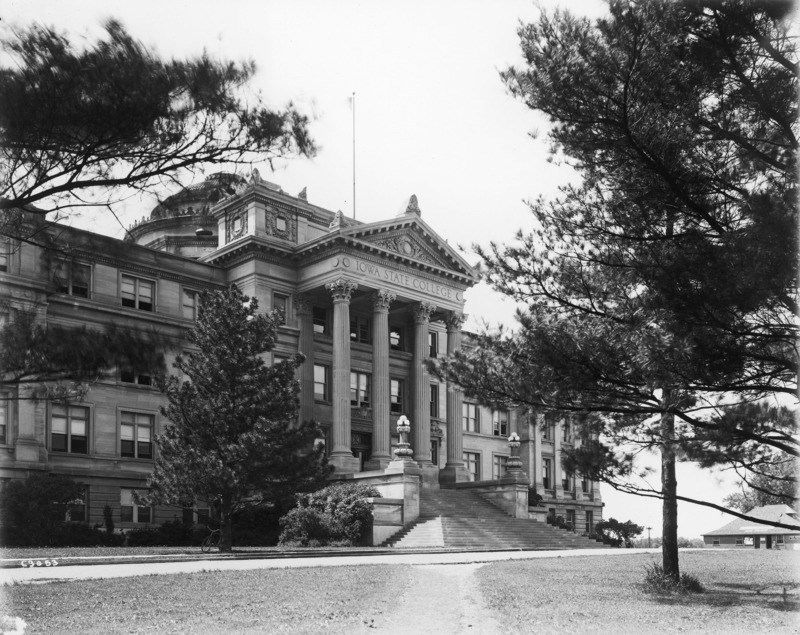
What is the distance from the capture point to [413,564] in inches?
1001

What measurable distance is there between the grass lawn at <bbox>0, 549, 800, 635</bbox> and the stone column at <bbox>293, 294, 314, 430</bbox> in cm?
2854

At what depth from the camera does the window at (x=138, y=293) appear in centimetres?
4588

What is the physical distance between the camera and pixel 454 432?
178 ft

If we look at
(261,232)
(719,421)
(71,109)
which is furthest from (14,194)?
(261,232)

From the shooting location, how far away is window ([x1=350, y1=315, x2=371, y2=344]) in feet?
180

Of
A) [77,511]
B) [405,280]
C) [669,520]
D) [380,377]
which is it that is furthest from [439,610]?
[405,280]

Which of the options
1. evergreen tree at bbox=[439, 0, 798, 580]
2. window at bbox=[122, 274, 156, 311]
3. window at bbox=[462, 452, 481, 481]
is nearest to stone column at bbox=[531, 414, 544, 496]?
window at bbox=[462, 452, 481, 481]

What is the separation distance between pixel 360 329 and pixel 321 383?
4.74m

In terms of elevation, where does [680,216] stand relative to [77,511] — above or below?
above

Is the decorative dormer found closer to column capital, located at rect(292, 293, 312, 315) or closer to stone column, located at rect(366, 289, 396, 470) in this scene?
stone column, located at rect(366, 289, 396, 470)

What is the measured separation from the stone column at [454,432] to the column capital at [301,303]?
333 inches

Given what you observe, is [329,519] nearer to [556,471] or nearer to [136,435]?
[136,435]

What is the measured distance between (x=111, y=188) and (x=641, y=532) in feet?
186

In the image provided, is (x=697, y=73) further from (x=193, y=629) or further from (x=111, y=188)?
(x=193, y=629)
